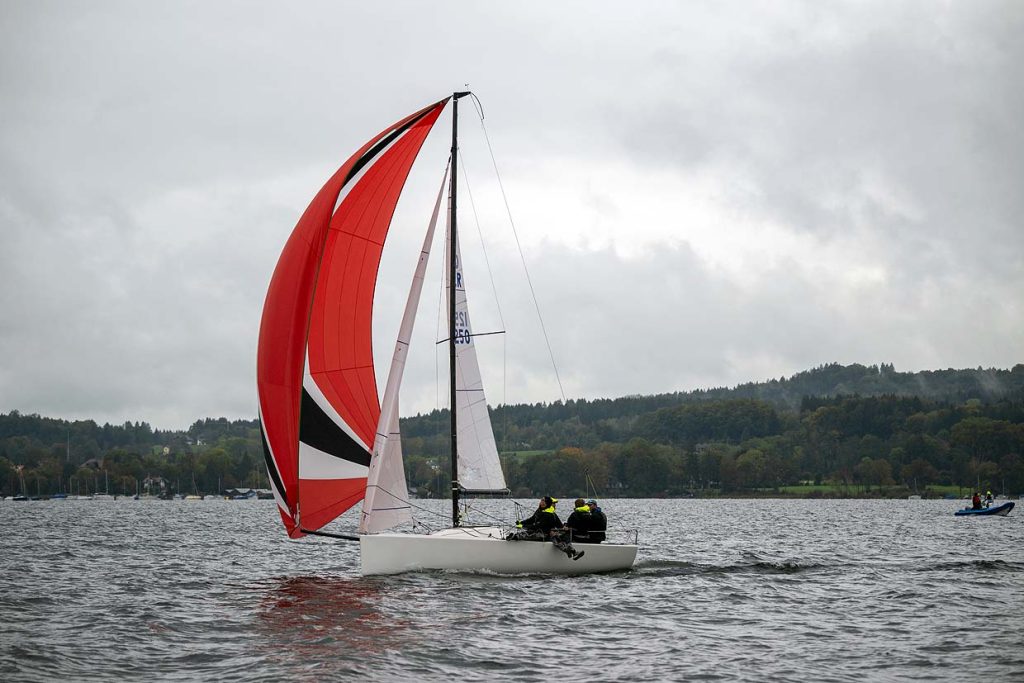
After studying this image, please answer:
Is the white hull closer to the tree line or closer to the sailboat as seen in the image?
the sailboat

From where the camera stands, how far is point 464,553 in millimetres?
19656

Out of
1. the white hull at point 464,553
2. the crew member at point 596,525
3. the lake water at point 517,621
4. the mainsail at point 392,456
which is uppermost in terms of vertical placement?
the mainsail at point 392,456

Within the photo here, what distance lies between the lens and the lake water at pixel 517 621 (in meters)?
13.2

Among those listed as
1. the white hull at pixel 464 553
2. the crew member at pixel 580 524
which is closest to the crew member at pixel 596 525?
the crew member at pixel 580 524

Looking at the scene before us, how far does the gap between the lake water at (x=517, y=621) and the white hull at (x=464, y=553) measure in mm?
308

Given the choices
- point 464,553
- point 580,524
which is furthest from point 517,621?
point 580,524

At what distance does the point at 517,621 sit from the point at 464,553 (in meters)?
3.46

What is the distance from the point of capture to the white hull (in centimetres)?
1942

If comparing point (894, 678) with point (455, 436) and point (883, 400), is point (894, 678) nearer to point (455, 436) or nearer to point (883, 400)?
point (455, 436)

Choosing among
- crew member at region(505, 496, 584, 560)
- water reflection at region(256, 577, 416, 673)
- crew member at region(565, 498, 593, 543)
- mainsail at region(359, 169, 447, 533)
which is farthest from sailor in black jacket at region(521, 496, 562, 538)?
A: water reflection at region(256, 577, 416, 673)

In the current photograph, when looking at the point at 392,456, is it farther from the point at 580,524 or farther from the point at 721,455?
the point at 721,455

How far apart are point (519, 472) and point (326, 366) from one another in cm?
9381

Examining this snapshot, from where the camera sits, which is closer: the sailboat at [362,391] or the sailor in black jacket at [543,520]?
the sailboat at [362,391]

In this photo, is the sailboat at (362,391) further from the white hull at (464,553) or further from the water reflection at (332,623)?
the water reflection at (332,623)
